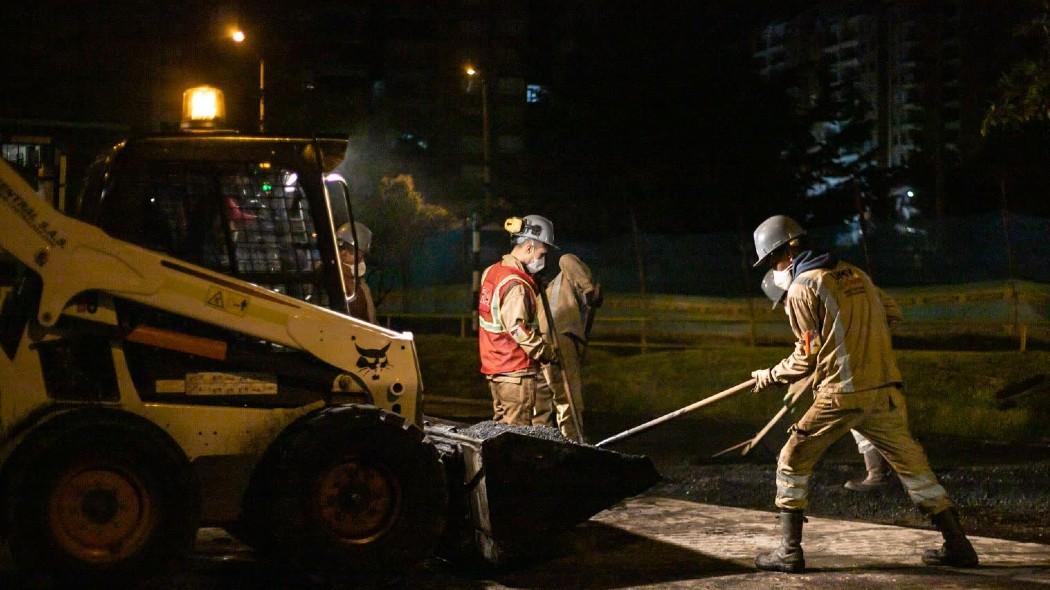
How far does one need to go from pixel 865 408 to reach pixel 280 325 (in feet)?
9.65

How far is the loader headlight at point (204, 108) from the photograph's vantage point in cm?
648

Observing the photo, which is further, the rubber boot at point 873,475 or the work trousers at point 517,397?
the rubber boot at point 873,475

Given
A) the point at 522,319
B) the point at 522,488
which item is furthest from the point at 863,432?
the point at 522,319

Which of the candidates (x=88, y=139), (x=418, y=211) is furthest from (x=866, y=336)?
(x=418, y=211)

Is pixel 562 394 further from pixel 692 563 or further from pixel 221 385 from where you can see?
pixel 221 385

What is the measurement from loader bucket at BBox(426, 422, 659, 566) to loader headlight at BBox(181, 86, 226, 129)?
208cm

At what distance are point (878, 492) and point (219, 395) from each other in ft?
16.7

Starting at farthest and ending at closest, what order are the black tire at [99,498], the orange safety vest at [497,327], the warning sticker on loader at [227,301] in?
the orange safety vest at [497,327] < the warning sticker on loader at [227,301] < the black tire at [99,498]

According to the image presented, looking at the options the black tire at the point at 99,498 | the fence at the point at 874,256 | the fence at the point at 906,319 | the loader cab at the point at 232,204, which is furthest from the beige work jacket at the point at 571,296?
the fence at the point at 906,319

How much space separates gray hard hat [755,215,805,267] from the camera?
268 inches

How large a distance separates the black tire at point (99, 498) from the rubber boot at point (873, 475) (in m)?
5.19

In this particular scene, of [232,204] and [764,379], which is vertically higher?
[232,204]

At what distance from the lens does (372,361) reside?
6.15 m

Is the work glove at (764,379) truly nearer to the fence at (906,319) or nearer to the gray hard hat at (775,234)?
the gray hard hat at (775,234)
